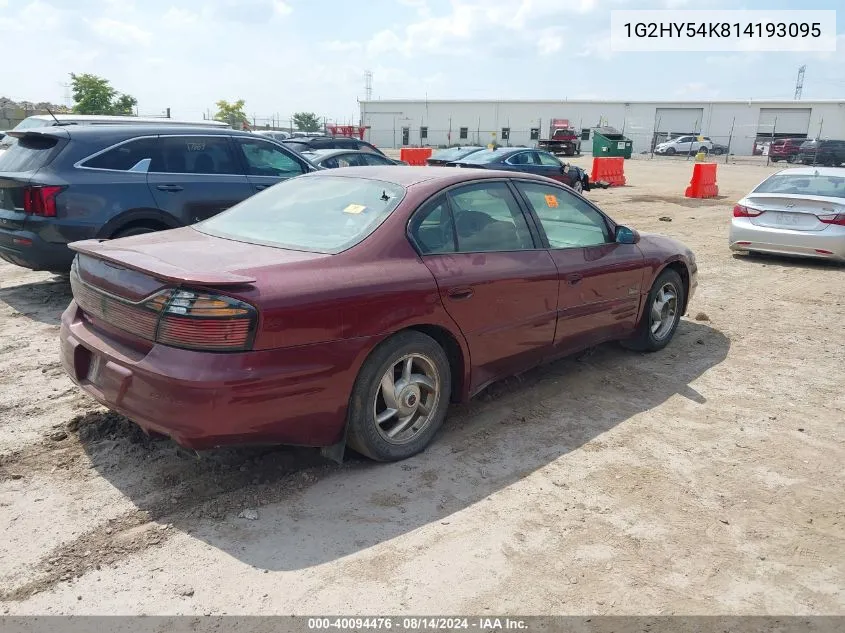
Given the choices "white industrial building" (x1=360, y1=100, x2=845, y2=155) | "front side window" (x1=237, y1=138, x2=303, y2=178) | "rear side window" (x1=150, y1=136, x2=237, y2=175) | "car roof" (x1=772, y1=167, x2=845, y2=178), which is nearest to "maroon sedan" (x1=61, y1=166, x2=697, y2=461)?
"rear side window" (x1=150, y1=136, x2=237, y2=175)

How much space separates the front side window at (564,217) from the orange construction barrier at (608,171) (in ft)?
62.6

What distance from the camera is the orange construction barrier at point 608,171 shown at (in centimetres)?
2327

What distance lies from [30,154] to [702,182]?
Answer: 18022mm

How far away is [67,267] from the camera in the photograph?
6.36 metres

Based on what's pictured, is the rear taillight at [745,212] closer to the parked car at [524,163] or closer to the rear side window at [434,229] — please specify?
the parked car at [524,163]

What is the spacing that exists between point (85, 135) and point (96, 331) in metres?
3.91

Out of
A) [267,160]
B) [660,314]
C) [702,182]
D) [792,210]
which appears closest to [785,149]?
[702,182]

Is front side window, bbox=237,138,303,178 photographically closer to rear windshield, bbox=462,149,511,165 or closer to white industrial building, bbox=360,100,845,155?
rear windshield, bbox=462,149,511,165

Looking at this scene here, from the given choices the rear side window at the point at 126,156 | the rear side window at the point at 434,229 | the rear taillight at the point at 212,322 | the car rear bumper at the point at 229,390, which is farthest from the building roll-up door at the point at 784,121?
the rear taillight at the point at 212,322

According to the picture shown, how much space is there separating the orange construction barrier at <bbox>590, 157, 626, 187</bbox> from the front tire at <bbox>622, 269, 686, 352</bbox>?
18.2 meters

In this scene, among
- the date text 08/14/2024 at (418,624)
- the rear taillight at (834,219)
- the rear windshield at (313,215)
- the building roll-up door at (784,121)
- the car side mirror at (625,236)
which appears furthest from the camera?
the building roll-up door at (784,121)

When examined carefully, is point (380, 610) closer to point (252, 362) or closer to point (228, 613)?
point (228, 613)

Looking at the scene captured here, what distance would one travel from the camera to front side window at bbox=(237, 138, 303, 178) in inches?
306

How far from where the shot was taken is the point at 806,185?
32.8ft
